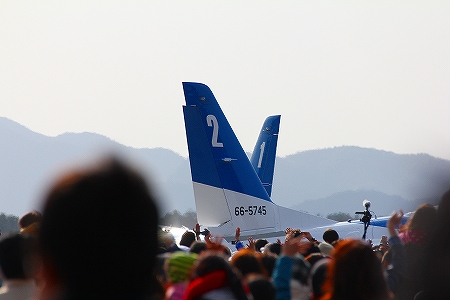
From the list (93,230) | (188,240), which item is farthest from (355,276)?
(188,240)

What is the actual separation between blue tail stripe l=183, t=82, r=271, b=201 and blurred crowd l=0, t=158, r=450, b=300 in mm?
9547

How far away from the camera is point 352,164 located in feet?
626

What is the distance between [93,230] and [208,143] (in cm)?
1714

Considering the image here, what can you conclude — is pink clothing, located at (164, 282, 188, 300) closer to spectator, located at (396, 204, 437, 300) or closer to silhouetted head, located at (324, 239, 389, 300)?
silhouetted head, located at (324, 239, 389, 300)

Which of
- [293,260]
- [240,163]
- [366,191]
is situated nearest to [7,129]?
[366,191]

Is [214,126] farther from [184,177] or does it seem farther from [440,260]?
[184,177]

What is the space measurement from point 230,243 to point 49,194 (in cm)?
1715

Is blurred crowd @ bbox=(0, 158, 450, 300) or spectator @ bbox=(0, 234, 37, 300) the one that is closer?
blurred crowd @ bbox=(0, 158, 450, 300)

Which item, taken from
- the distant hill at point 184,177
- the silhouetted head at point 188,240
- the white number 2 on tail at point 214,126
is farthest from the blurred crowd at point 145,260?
the distant hill at point 184,177

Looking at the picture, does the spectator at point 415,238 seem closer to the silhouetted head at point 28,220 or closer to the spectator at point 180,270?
the spectator at point 180,270

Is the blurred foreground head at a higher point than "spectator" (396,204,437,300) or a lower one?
higher

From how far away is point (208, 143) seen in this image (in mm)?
19297

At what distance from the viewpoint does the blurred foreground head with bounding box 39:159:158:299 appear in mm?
2146

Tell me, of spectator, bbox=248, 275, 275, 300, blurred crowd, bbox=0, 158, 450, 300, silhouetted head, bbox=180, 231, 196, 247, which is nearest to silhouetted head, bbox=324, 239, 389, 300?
blurred crowd, bbox=0, 158, 450, 300
